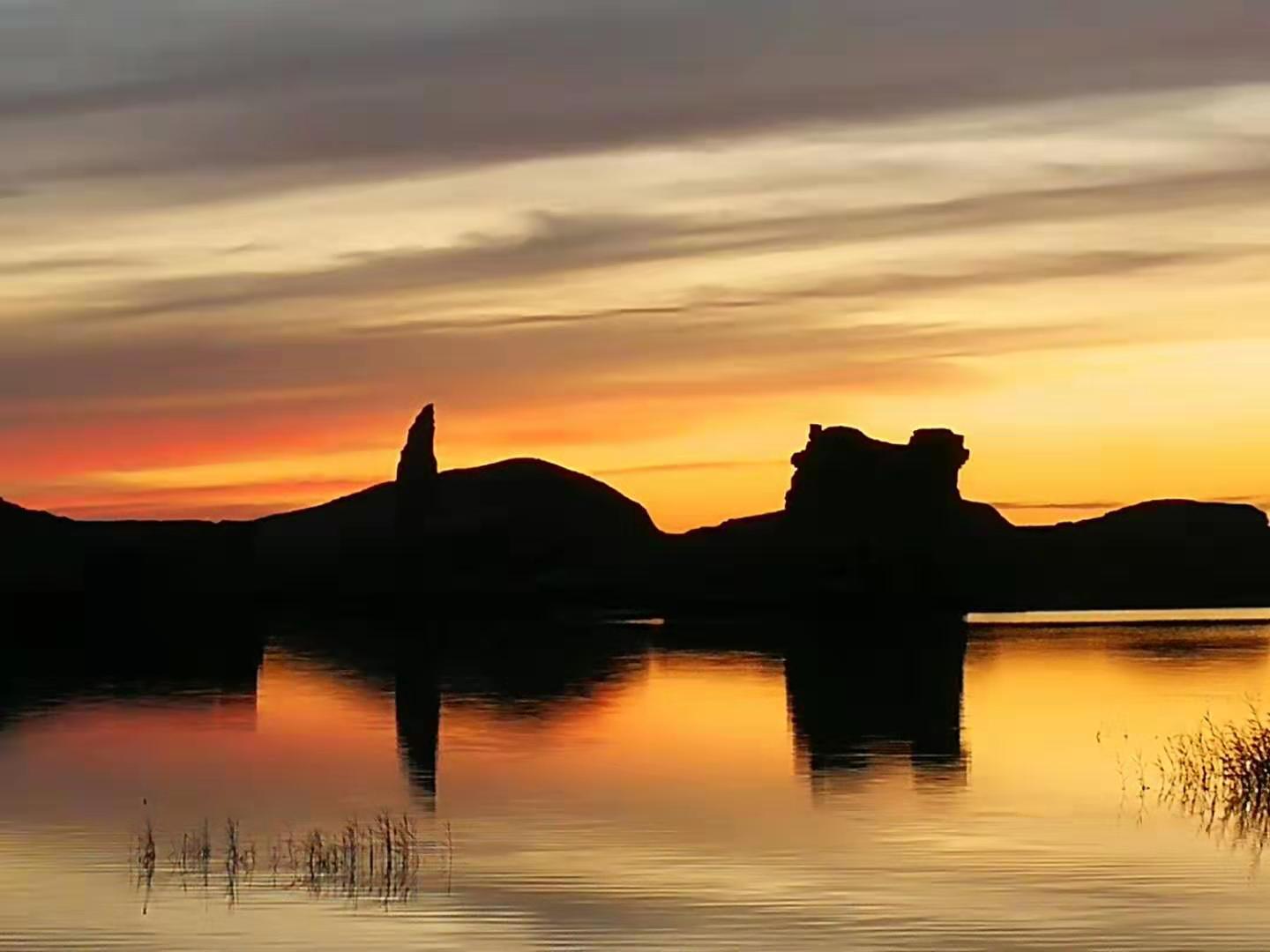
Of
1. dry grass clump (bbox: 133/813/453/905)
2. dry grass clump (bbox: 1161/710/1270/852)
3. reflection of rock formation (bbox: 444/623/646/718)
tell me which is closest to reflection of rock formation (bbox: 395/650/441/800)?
reflection of rock formation (bbox: 444/623/646/718)

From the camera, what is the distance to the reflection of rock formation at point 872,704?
5956cm

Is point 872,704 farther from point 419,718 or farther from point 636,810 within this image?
point 636,810

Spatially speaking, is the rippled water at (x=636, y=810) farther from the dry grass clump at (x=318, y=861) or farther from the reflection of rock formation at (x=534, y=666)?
the reflection of rock formation at (x=534, y=666)

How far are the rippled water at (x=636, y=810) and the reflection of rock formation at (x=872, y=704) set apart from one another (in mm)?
321

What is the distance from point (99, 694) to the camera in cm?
9069

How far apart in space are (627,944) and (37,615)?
14638 centimetres

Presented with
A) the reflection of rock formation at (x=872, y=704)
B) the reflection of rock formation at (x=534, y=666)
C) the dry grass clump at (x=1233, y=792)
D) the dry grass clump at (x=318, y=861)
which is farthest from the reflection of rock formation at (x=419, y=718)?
the dry grass clump at (x=1233, y=792)

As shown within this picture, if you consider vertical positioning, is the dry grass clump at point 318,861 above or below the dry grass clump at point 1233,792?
below

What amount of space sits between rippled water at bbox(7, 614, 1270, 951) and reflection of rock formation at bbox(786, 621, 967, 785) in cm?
32

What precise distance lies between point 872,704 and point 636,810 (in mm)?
40193

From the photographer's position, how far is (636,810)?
46875mm

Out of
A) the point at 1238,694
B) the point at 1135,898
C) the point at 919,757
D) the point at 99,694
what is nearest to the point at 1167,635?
the point at 1238,694

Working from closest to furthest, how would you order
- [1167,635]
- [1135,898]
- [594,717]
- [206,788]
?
1. [1135,898]
2. [206,788]
3. [594,717]
4. [1167,635]

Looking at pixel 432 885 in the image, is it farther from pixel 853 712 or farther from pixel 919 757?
pixel 853 712
